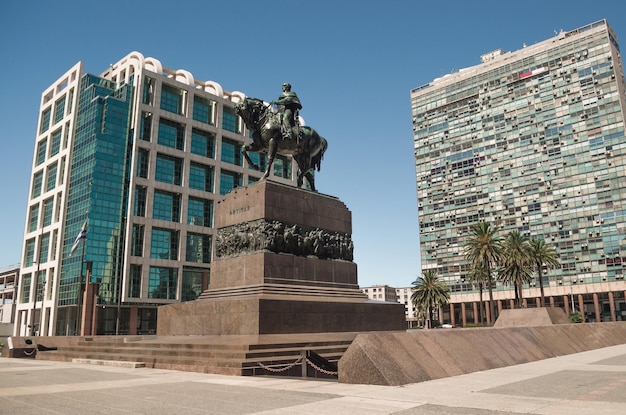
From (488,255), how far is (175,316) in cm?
4966

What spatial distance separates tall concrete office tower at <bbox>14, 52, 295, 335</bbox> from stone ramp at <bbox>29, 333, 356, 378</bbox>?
46.4m

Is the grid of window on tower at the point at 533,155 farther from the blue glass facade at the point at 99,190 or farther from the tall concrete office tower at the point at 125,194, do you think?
the blue glass facade at the point at 99,190

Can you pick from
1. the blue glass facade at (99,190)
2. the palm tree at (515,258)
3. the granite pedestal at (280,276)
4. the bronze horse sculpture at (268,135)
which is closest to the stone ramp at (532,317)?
the palm tree at (515,258)

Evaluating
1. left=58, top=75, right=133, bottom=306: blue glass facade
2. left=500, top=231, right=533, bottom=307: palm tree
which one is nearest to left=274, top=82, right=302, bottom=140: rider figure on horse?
left=58, top=75, right=133, bottom=306: blue glass facade

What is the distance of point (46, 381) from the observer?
13.3 metres

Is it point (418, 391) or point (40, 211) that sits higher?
point (40, 211)

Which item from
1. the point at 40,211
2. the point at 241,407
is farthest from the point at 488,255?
the point at 40,211

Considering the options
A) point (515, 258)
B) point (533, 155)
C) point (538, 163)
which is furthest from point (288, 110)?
point (533, 155)

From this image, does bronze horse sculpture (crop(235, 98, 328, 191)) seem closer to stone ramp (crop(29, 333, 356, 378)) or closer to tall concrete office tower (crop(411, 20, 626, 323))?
stone ramp (crop(29, 333, 356, 378))

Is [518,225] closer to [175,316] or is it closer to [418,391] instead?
[175,316]

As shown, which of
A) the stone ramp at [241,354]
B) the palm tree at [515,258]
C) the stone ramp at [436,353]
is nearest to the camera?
the stone ramp at [436,353]

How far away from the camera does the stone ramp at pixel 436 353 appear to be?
38.2ft

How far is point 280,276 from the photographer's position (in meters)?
22.2

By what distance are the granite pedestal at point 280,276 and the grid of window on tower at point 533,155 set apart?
8537 cm
